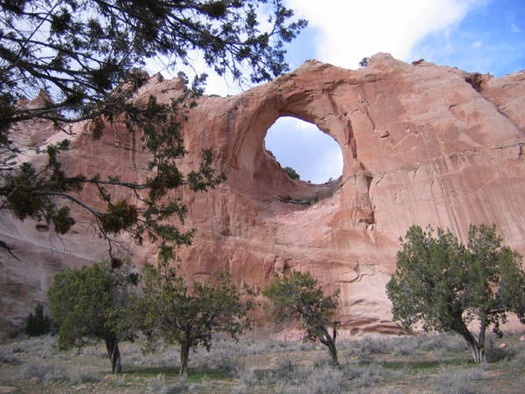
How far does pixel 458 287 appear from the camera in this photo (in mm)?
14391

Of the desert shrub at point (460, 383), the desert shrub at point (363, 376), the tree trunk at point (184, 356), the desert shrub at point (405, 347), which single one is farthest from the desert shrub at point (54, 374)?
the desert shrub at point (405, 347)

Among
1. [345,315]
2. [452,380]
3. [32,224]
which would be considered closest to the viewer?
[452,380]

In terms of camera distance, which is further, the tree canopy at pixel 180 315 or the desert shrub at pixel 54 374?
the tree canopy at pixel 180 315

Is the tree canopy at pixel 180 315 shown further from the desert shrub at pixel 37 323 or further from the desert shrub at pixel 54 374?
the desert shrub at pixel 37 323

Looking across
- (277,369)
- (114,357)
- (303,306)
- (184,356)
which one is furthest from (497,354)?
(114,357)

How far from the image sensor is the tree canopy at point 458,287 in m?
13.8

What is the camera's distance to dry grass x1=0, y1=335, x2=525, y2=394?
34.1ft

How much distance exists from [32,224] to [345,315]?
18893mm

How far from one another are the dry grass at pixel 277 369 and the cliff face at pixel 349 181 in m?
5.67

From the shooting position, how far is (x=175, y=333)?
13930 millimetres

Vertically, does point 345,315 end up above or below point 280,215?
below

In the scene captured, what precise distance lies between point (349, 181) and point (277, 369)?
54.7ft

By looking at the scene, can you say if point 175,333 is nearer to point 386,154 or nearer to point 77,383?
point 77,383

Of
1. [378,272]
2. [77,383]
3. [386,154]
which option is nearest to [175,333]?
[77,383]
